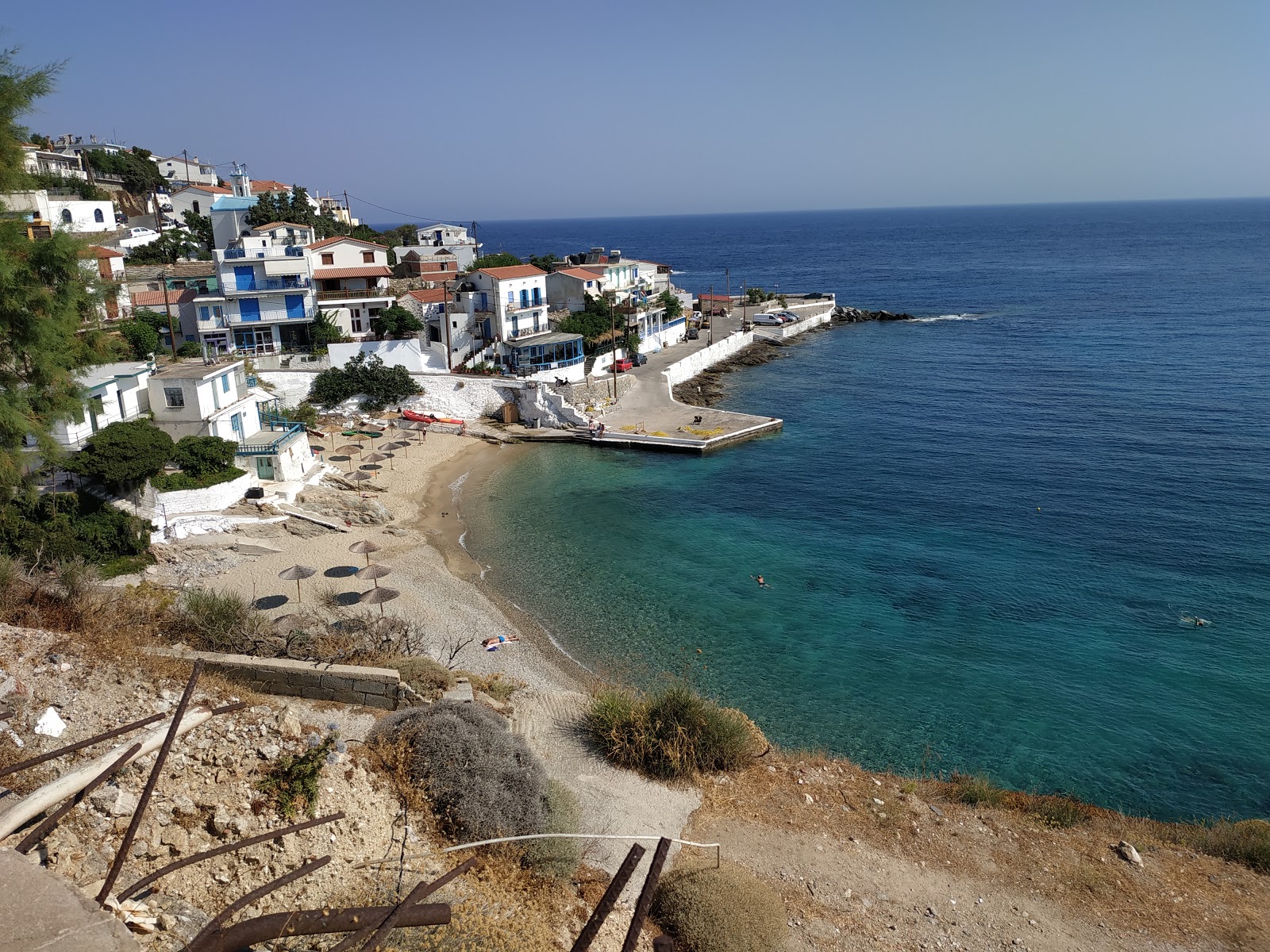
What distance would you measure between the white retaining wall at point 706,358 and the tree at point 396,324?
17688 millimetres

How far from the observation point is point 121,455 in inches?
1062

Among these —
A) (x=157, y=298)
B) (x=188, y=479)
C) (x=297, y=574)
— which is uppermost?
(x=157, y=298)

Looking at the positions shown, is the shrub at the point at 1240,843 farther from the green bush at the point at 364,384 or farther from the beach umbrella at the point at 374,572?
the green bush at the point at 364,384

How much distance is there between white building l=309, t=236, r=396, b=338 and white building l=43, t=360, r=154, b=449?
1818cm

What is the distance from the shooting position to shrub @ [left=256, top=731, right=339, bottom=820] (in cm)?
1016

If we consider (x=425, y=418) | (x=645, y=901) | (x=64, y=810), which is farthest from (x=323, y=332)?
(x=645, y=901)

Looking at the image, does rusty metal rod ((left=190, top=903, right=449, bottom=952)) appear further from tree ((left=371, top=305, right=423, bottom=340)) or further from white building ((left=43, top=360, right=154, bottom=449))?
tree ((left=371, top=305, right=423, bottom=340))

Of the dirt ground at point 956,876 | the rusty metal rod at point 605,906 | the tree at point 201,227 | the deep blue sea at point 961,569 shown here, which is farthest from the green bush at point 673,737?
the tree at point 201,227

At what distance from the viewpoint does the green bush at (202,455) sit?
1187 inches

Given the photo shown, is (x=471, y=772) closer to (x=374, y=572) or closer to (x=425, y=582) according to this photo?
(x=374, y=572)

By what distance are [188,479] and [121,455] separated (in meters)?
3.04

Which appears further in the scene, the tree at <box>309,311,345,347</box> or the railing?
the railing

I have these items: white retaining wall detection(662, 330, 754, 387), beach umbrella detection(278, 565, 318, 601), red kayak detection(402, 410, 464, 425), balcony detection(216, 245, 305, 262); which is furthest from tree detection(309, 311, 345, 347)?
beach umbrella detection(278, 565, 318, 601)

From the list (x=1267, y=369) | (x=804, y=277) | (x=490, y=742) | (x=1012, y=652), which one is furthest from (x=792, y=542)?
(x=804, y=277)
